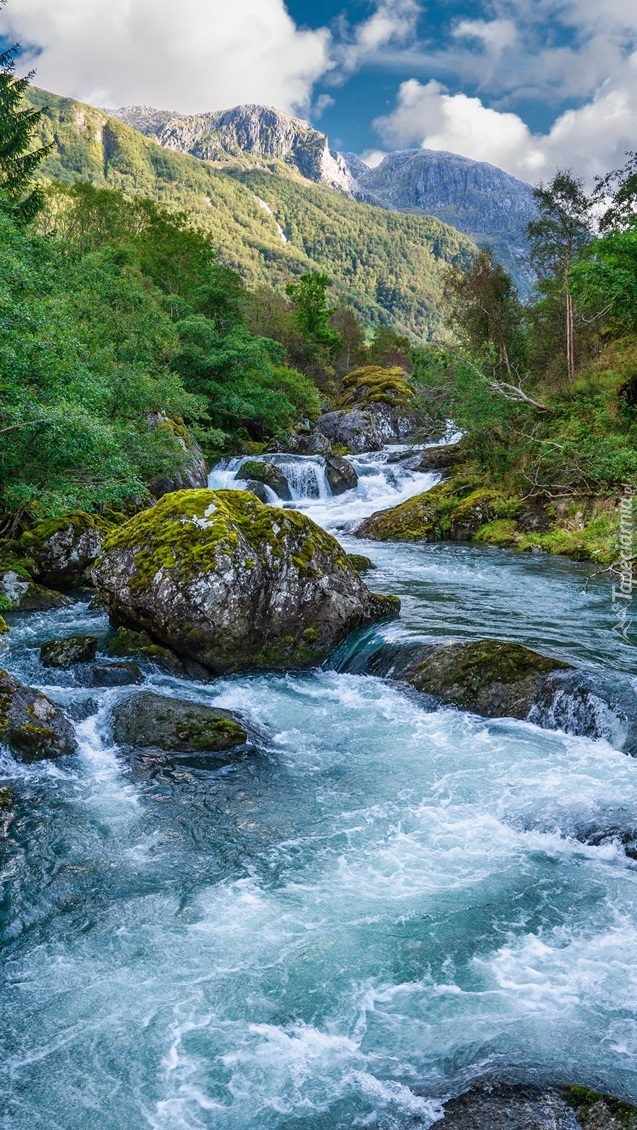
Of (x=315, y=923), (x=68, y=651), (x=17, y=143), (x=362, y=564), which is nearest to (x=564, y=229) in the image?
(x=362, y=564)

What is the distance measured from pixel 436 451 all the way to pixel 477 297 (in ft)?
27.5

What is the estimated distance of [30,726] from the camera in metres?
8.60

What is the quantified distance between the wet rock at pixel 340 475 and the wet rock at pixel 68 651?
2094cm

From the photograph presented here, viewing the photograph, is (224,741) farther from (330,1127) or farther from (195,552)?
(330,1127)

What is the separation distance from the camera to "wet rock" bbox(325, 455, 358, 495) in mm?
31625

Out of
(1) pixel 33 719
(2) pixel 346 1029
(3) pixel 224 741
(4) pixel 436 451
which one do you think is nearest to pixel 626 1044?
(2) pixel 346 1029

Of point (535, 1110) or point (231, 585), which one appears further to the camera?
point (231, 585)

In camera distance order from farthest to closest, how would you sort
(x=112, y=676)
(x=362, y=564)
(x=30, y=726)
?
(x=362, y=564), (x=112, y=676), (x=30, y=726)

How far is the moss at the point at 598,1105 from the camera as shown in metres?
3.74

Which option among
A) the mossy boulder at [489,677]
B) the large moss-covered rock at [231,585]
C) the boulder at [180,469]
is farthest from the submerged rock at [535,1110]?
the boulder at [180,469]

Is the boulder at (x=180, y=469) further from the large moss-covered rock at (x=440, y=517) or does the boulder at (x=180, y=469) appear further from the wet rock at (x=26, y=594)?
the wet rock at (x=26, y=594)

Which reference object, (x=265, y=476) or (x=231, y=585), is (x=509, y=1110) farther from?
(x=265, y=476)

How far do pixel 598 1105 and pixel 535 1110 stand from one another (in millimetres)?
362

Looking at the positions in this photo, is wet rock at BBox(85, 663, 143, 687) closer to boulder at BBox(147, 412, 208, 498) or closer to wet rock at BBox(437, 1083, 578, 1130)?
wet rock at BBox(437, 1083, 578, 1130)
